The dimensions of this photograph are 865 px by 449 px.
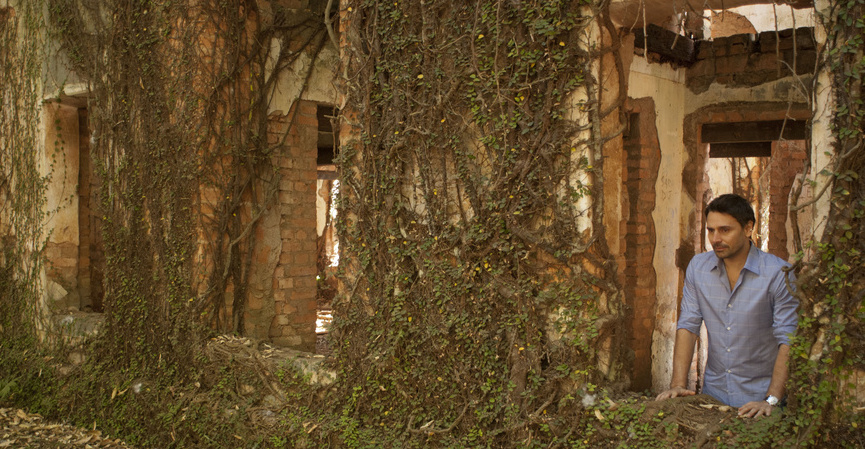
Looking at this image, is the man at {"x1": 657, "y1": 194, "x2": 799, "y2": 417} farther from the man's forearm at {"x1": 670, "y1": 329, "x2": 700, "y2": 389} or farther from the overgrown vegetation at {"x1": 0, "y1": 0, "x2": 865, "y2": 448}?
the overgrown vegetation at {"x1": 0, "y1": 0, "x2": 865, "y2": 448}

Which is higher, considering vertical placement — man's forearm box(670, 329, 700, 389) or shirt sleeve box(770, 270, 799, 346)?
shirt sleeve box(770, 270, 799, 346)

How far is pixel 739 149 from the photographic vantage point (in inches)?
289

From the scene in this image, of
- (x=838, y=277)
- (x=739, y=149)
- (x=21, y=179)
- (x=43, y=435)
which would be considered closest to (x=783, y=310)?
(x=838, y=277)

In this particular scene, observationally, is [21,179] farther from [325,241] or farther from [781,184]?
[781,184]

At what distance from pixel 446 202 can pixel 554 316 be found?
863 millimetres

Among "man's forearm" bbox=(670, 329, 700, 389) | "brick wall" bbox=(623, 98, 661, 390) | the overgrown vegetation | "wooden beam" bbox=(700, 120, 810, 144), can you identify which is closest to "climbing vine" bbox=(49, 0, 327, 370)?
the overgrown vegetation

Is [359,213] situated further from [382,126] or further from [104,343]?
[104,343]

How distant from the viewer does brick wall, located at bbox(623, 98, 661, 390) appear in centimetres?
511

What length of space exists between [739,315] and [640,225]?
2137 millimetres

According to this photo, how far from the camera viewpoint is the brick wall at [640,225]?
511 cm

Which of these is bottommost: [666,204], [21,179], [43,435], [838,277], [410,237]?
[43,435]

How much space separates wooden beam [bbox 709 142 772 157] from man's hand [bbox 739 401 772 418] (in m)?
4.87

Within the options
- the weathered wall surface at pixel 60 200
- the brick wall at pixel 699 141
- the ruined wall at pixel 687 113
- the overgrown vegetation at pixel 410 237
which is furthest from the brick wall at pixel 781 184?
the weathered wall surface at pixel 60 200

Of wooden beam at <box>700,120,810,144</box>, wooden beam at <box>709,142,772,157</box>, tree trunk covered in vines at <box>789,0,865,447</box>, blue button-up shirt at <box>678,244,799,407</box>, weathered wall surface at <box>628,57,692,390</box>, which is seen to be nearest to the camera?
tree trunk covered in vines at <box>789,0,865,447</box>
